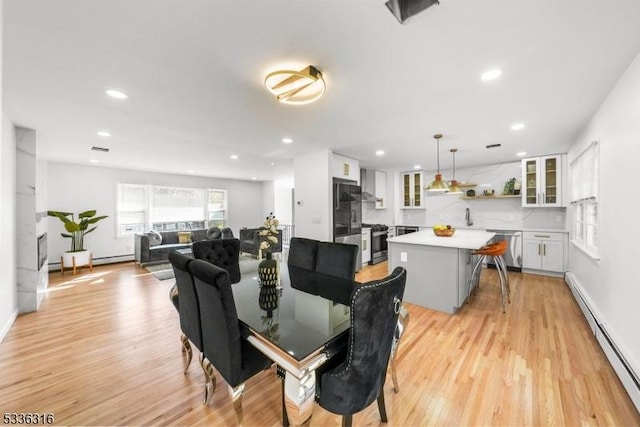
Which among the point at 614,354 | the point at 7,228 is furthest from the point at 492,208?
the point at 7,228

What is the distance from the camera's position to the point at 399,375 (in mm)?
2184

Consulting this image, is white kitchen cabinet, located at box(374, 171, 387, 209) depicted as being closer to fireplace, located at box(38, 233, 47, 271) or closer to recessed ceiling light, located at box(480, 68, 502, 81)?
recessed ceiling light, located at box(480, 68, 502, 81)

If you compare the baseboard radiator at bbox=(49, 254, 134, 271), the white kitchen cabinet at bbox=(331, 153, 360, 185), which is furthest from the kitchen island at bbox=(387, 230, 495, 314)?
the baseboard radiator at bbox=(49, 254, 134, 271)

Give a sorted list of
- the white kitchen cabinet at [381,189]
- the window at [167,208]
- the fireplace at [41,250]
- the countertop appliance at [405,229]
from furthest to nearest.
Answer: the countertop appliance at [405,229] → the white kitchen cabinet at [381,189] → the window at [167,208] → the fireplace at [41,250]

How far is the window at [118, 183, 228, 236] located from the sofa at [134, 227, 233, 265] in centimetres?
76

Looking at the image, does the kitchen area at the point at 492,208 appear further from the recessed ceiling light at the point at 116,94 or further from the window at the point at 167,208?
the window at the point at 167,208

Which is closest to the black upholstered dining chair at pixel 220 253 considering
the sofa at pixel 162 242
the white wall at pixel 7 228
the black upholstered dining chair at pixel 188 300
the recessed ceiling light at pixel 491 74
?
the black upholstered dining chair at pixel 188 300

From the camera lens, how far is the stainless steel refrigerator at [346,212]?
475 cm

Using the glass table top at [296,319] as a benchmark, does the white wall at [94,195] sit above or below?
above

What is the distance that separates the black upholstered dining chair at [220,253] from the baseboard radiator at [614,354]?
10.5 feet

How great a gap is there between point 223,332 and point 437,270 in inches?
112

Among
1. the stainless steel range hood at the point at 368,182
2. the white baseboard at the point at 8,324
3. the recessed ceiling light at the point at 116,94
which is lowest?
the white baseboard at the point at 8,324

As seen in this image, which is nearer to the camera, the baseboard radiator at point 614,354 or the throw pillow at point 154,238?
the baseboard radiator at point 614,354

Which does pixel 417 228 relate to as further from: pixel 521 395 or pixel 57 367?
pixel 57 367
